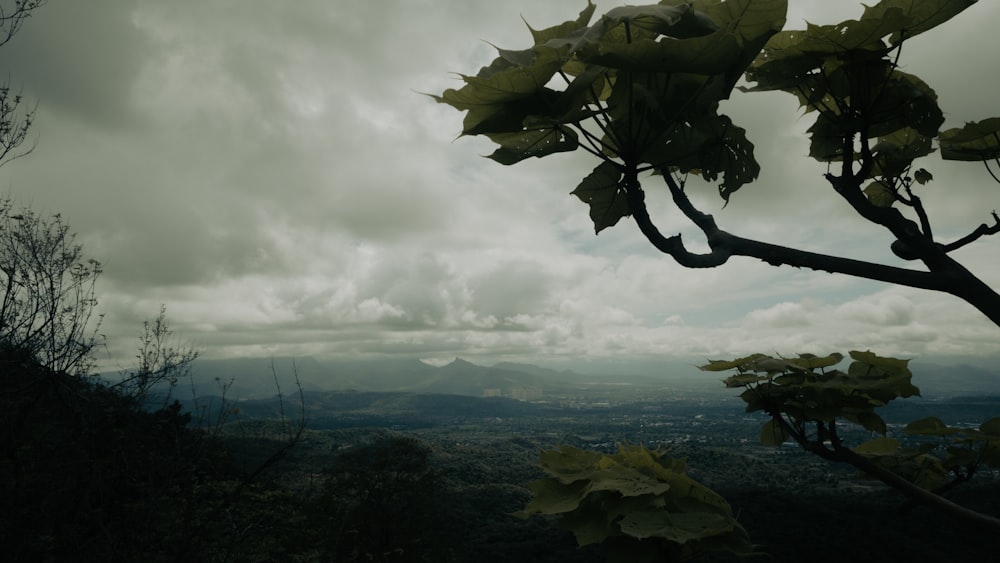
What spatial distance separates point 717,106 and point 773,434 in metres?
1.84

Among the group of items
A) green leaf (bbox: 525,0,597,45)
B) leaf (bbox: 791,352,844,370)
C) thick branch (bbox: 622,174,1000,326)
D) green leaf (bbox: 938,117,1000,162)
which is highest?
green leaf (bbox: 525,0,597,45)

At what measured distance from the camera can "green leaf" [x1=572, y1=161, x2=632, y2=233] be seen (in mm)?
2057

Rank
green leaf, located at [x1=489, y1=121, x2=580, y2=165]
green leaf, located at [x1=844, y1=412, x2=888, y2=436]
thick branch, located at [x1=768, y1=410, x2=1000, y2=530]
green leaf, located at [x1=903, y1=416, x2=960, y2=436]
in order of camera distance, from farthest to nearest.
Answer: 1. green leaf, located at [x1=903, y1=416, x2=960, y2=436]
2. green leaf, located at [x1=844, y1=412, x2=888, y2=436]
3. thick branch, located at [x1=768, y1=410, x2=1000, y2=530]
4. green leaf, located at [x1=489, y1=121, x2=580, y2=165]

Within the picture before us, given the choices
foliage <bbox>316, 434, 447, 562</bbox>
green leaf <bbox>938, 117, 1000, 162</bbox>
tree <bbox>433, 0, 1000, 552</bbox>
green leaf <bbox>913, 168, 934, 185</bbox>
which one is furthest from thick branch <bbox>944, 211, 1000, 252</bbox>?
foliage <bbox>316, 434, 447, 562</bbox>

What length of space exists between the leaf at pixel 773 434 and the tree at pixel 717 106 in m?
0.19

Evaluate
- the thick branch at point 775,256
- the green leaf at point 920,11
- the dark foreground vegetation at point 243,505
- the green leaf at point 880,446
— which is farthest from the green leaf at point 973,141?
the dark foreground vegetation at point 243,505

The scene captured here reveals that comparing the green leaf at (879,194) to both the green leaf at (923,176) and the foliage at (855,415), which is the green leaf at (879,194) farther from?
the foliage at (855,415)

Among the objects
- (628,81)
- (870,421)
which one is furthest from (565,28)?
(870,421)

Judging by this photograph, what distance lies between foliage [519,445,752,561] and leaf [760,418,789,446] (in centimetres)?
72

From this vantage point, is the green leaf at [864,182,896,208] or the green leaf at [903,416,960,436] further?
the green leaf at [864,182,896,208]

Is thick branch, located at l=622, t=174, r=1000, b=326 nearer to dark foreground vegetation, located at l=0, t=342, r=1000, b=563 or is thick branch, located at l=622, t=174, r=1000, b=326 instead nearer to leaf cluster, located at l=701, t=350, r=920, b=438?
leaf cluster, located at l=701, t=350, r=920, b=438

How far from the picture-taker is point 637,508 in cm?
170

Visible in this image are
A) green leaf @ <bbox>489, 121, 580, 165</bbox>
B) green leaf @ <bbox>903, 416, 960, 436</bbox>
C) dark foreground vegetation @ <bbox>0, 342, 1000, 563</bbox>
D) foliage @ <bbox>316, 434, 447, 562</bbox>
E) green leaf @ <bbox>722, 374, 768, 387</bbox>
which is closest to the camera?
green leaf @ <bbox>489, 121, 580, 165</bbox>

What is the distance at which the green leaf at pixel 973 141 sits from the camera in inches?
80.5
